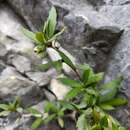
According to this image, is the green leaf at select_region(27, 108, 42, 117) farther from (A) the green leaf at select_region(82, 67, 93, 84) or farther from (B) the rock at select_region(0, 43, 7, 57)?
(B) the rock at select_region(0, 43, 7, 57)

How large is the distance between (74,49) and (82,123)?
49 centimetres

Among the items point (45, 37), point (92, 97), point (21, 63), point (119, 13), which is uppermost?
point (45, 37)

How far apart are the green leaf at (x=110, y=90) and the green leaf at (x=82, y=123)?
0.45 feet

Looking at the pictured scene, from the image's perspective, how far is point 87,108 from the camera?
2127 millimetres

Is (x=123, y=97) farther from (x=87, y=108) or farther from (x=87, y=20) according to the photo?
(x=87, y=20)

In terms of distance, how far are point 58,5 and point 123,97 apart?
70 cm

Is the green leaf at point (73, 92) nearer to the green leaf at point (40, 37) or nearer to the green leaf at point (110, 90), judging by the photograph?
the green leaf at point (110, 90)

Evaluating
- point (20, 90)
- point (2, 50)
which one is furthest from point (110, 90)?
point (2, 50)

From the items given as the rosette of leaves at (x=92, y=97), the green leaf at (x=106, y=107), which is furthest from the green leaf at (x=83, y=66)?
the green leaf at (x=106, y=107)

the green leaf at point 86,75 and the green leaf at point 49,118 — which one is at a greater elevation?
the green leaf at point 86,75

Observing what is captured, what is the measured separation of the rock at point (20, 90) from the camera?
2309 millimetres

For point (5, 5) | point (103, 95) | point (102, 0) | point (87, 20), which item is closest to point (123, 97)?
point (103, 95)

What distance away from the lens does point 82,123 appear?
2066 millimetres

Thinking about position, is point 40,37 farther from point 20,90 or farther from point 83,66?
point 20,90
